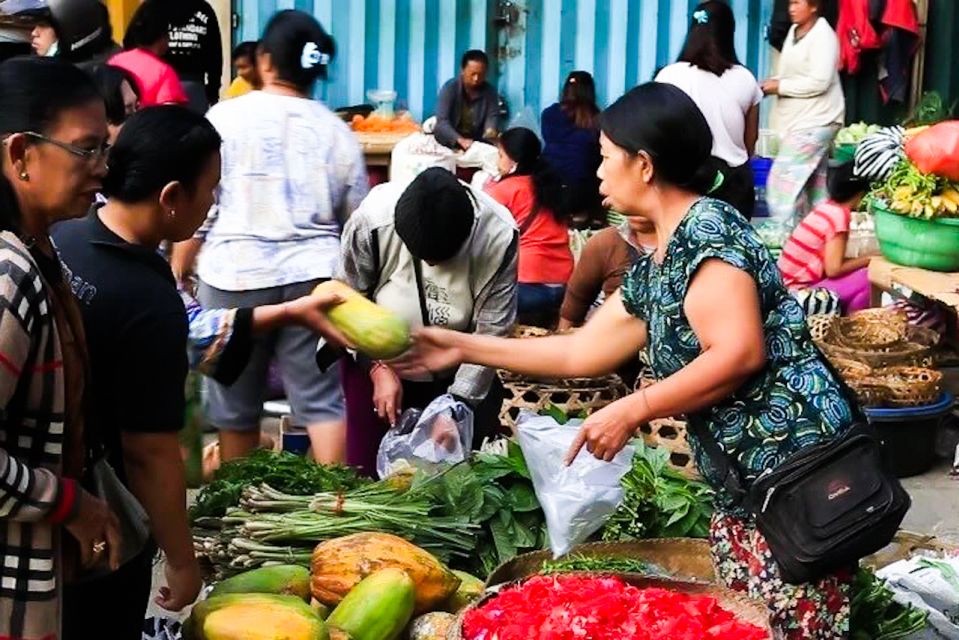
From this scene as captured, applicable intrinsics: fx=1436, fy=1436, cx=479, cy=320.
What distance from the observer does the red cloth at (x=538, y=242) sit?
7395 mm

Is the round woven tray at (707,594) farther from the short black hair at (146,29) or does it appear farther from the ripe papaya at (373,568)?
the short black hair at (146,29)

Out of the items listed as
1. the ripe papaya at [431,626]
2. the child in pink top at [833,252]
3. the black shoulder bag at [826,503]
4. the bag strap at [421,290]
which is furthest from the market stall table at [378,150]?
the black shoulder bag at [826,503]

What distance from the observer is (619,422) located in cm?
321

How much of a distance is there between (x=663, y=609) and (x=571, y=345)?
777mm

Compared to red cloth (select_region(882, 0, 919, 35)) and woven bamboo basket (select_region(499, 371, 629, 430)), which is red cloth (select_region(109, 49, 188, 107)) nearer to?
woven bamboo basket (select_region(499, 371, 629, 430))

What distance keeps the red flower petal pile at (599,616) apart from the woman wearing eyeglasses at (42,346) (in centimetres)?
96

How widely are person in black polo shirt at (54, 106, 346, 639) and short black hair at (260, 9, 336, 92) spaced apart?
218 centimetres

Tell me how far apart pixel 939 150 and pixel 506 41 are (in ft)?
16.8

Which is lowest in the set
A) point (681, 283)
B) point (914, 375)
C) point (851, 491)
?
point (914, 375)

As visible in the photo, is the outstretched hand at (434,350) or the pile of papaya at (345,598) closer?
the pile of papaya at (345,598)

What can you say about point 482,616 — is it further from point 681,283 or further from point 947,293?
point 947,293

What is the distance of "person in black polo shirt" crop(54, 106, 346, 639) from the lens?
112 inches

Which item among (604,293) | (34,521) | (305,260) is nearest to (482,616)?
(34,521)

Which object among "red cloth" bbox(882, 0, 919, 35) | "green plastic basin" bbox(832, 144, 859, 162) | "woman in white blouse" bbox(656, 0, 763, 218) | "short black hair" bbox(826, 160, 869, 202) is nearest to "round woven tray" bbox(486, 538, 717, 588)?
"woman in white blouse" bbox(656, 0, 763, 218)
